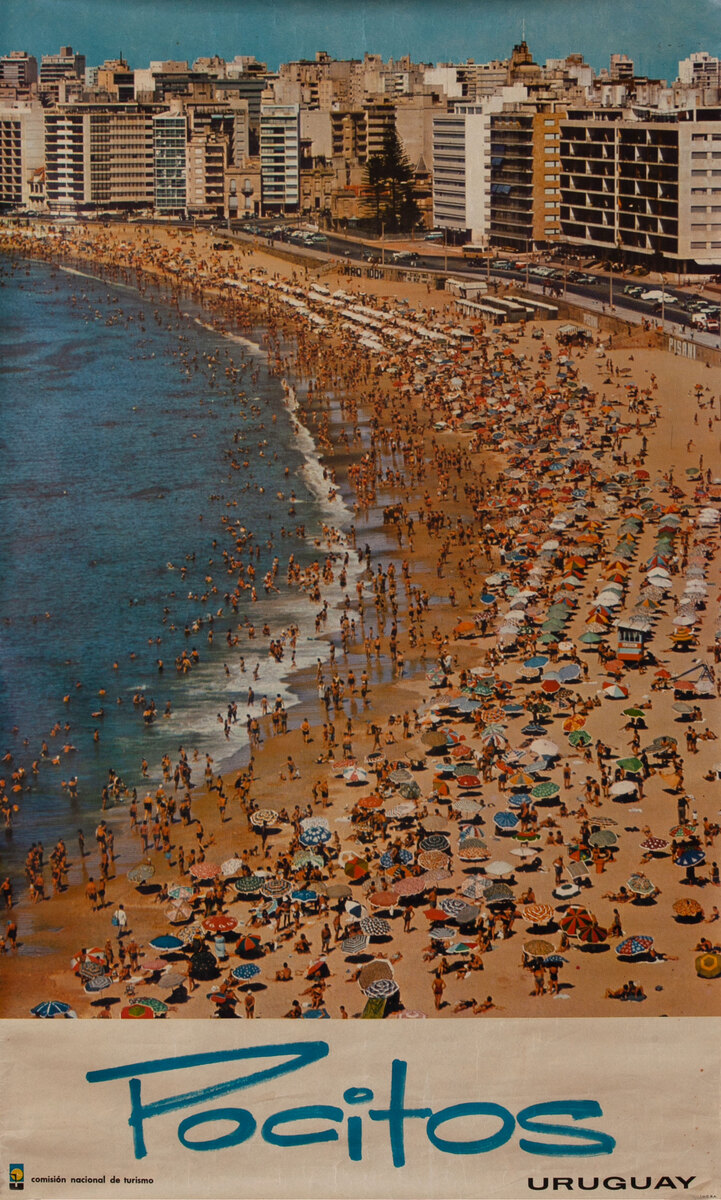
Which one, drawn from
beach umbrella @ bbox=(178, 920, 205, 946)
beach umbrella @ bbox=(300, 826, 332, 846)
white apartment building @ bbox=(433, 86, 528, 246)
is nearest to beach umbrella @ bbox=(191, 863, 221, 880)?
beach umbrella @ bbox=(300, 826, 332, 846)

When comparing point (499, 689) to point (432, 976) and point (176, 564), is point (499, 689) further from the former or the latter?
point (176, 564)

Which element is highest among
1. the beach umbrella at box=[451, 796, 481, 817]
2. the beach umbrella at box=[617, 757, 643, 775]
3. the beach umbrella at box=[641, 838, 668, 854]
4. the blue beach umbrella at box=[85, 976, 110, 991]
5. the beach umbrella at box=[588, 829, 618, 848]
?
the beach umbrella at box=[617, 757, 643, 775]

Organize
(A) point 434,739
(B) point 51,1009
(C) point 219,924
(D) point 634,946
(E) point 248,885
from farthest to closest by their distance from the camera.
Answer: (A) point 434,739
(E) point 248,885
(C) point 219,924
(D) point 634,946
(B) point 51,1009

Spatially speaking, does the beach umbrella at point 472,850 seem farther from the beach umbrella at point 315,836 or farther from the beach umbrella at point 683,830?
the beach umbrella at point 683,830

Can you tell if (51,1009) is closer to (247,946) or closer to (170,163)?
(247,946)

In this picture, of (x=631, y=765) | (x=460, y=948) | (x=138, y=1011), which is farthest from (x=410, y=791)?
(x=138, y=1011)

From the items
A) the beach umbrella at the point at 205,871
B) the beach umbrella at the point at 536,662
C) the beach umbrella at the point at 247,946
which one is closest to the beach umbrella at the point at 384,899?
the beach umbrella at the point at 247,946

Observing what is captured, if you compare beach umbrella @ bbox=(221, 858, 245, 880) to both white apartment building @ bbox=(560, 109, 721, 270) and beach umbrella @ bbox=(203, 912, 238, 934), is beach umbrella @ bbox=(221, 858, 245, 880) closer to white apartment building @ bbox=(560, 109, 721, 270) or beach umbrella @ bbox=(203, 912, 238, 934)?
beach umbrella @ bbox=(203, 912, 238, 934)
